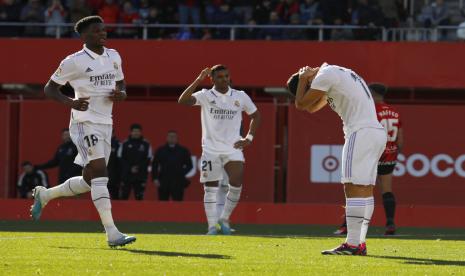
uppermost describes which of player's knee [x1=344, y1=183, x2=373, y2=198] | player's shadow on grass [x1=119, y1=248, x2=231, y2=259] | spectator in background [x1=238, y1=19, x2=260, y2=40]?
spectator in background [x1=238, y1=19, x2=260, y2=40]

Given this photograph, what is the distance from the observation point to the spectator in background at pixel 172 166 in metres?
24.9

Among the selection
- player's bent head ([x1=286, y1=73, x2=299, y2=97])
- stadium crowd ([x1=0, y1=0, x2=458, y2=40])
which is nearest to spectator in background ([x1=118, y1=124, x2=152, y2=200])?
stadium crowd ([x1=0, y1=0, x2=458, y2=40])

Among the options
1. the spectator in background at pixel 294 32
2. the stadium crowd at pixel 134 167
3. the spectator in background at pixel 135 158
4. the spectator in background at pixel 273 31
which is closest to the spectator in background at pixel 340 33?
the spectator in background at pixel 294 32

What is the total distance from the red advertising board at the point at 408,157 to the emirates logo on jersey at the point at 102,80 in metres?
14.0

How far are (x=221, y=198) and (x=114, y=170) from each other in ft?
25.1

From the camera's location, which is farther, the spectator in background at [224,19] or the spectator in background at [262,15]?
the spectator in background at [262,15]

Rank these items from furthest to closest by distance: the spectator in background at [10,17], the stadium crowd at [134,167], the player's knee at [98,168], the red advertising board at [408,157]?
the spectator in background at [10,17], the red advertising board at [408,157], the stadium crowd at [134,167], the player's knee at [98,168]

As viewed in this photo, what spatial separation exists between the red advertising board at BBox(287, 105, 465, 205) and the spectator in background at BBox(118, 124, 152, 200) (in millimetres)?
3454

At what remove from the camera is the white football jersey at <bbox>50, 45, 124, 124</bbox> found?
13.4 m

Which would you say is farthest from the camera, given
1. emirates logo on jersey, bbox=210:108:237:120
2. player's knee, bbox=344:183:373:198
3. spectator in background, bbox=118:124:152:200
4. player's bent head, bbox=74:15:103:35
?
spectator in background, bbox=118:124:152:200

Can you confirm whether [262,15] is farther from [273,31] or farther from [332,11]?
[332,11]

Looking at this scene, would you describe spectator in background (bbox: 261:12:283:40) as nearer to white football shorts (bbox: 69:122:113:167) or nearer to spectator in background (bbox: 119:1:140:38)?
spectator in background (bbox: 119:1:140:38)

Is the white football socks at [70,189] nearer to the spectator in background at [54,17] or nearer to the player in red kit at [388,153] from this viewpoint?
the player in red kit at [388,153]

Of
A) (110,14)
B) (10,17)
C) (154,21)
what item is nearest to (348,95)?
(154,21)
